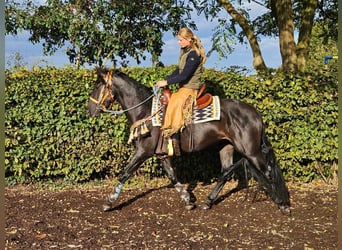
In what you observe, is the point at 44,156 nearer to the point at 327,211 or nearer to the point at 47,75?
the point at 47,75

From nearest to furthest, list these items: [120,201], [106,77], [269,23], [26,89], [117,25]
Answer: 1. [106,77]
2. [120,201]
3. [26,89]
4. [117,25]
5. [269,23]

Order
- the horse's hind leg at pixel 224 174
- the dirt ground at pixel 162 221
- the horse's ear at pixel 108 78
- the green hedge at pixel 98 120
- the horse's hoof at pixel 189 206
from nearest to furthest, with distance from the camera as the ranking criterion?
the dirt ground at pixel 162 221 → the horse's ear at pixel 108 78 → the horse's hoof at pixel 189 206 → the horse's hind leg at pixel 224 174 → the green hedge at pixel 98 120

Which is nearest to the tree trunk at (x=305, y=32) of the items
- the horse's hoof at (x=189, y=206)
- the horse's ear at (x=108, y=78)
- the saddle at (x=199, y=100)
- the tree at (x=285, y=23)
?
the tree at (x=285, y=23)

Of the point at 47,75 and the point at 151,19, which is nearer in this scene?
the point at 47,75

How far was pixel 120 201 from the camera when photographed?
20.6 feet

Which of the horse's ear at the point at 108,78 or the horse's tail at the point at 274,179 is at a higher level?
the horse's ear at the point at 108,78

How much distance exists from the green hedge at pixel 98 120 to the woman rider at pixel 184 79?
5.53 ft

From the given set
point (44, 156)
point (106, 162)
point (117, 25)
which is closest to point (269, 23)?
point (117, 25)

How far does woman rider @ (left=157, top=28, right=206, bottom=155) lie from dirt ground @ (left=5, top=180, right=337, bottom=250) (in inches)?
45.9

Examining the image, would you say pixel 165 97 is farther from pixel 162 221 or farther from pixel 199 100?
pixel 162 221

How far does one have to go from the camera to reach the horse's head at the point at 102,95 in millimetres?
5488

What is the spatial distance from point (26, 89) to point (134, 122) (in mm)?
2483

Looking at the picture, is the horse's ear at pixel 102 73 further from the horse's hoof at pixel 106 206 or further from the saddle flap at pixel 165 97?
the horse's hoof at pixel 106 206

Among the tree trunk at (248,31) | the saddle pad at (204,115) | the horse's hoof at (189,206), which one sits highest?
the tree trunk at (248,31)
